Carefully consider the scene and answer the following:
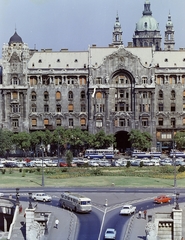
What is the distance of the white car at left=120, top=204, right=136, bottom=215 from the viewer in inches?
3260

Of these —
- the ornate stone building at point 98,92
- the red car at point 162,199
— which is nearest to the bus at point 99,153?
the ornate stone building at point 98,92

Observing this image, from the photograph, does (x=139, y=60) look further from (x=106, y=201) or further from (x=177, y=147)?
(x=106, y=201)

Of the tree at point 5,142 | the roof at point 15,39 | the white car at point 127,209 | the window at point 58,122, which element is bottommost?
the white car at point 127,209

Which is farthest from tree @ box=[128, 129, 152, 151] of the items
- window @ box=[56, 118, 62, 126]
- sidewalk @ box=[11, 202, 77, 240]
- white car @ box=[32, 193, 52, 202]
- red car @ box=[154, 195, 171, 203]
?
sidewalk @ box=[11, 202, 77, 240]

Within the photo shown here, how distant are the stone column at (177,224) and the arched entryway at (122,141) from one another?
283 ft

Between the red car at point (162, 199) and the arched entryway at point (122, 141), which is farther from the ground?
the arched entryway at point (122, 141)

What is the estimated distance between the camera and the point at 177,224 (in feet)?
252

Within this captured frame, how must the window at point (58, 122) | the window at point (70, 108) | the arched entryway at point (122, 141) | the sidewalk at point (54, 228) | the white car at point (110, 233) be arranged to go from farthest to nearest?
the window at point (58, 122) → the window at point (70, 108) → the arched entryway at point (122, 141) → the sidewalk at point (54, 228) → the white car at point (110, 233)

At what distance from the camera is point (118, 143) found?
6511 inches

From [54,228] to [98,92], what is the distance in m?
87.3

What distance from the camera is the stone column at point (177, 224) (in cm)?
7656

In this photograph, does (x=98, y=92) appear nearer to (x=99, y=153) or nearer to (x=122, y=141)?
(x=122, y=141)

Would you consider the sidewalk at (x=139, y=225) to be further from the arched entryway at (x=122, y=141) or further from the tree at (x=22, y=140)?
the arched entryway at (x=122, y=141)

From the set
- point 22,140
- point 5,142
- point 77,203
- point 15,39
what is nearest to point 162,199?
point 77,203
